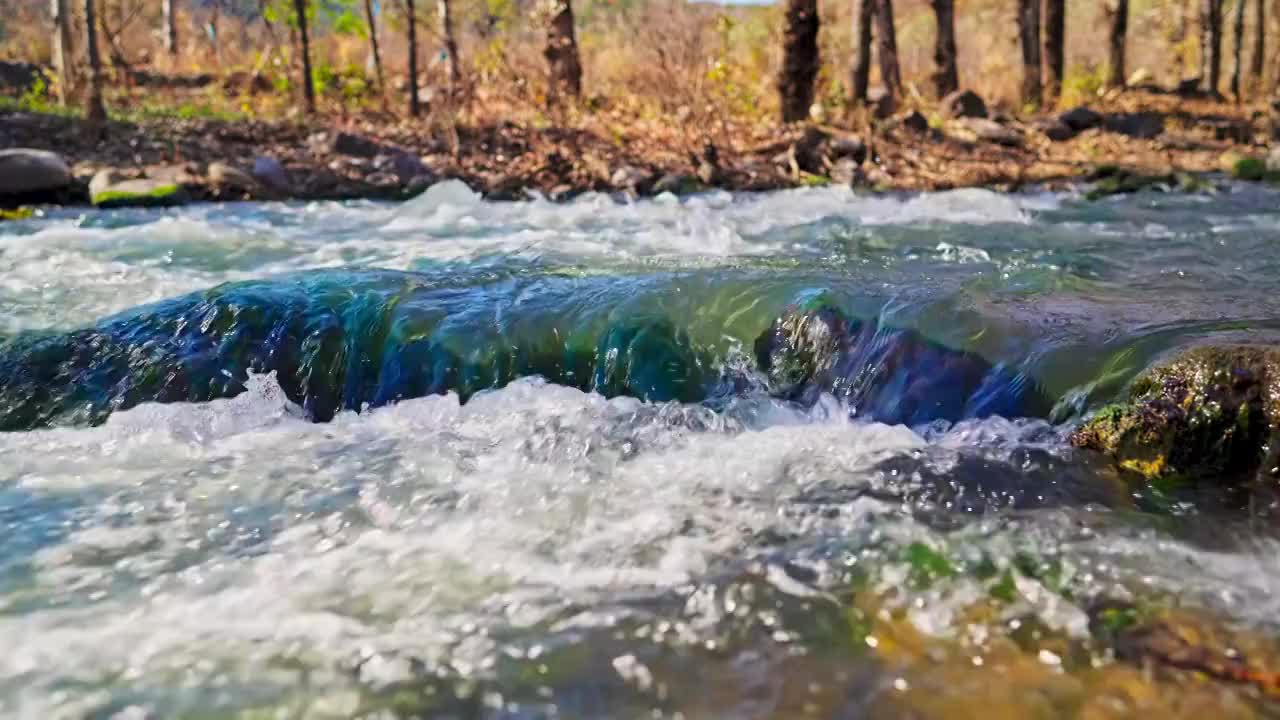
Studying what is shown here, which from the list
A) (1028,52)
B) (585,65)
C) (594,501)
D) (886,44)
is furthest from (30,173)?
(1028,52)

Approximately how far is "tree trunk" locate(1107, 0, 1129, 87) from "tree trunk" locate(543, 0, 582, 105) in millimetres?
9701

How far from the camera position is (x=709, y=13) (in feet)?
38.2

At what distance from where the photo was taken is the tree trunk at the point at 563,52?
14109 mm

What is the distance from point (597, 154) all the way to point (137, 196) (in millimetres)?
4506

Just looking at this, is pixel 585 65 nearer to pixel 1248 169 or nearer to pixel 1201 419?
pixel 1248 169

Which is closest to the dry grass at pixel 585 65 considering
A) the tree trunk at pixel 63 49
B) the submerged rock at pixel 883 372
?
the tree trunk at pixel 63 49

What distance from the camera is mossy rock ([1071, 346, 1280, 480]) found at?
3.10 m

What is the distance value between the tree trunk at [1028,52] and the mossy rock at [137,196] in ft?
40.2

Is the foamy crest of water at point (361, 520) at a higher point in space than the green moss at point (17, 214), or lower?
lower

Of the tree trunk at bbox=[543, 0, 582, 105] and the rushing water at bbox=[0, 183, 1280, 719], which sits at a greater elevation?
the tree trunk at bbox=[543, 0, 582, 105]

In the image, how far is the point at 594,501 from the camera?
3.22 m

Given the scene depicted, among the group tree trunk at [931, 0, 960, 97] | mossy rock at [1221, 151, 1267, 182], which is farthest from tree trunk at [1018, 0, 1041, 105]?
mossy rock at [1221, 151, 1267, 182]

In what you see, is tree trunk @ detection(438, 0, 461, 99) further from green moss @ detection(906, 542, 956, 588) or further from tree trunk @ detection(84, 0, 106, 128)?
green moss @ detection(906, 542, 956, 588)

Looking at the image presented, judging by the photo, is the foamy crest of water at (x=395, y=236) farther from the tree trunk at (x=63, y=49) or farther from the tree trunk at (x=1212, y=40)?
the tree trunk at (x=1212, y=40)
